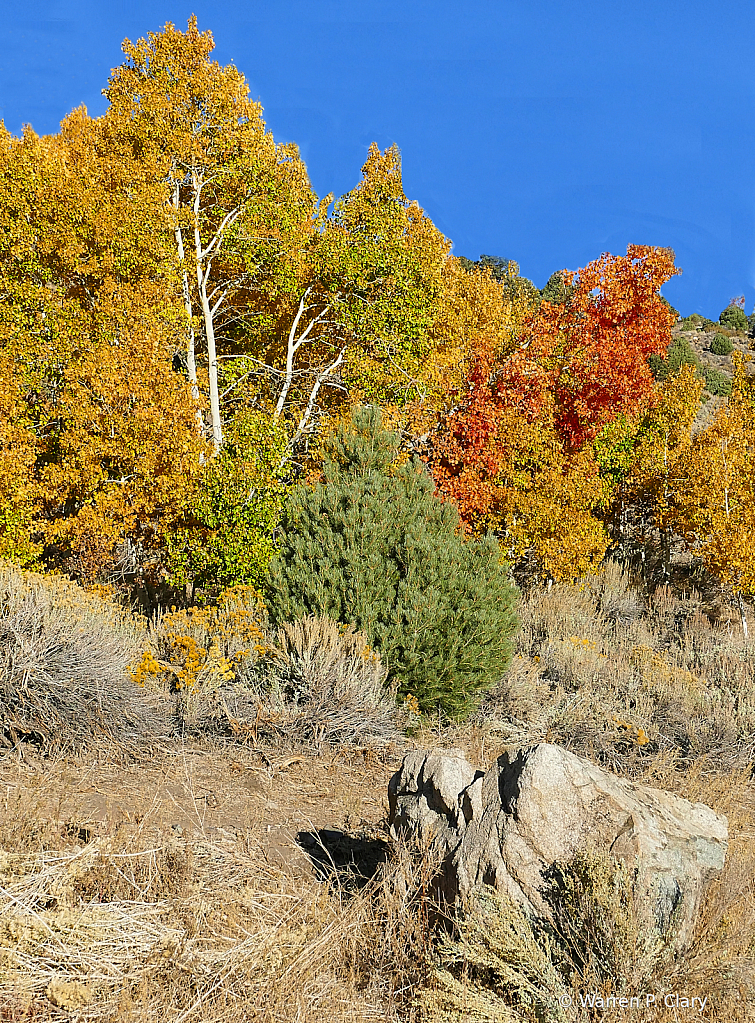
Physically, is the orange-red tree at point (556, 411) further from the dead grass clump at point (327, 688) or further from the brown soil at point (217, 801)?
the brown soil at point (217, 801)

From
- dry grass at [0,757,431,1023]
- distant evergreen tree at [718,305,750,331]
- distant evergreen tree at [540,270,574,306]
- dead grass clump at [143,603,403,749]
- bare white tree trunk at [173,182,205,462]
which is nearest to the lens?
dry grass at [0,757,431,1023]

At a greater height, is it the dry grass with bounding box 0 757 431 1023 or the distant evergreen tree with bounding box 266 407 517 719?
the distant evergreen tree with bounding box 266 407 517 719

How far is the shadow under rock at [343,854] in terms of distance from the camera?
436cm

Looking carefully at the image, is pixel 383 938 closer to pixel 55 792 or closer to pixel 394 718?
pixel 55 792

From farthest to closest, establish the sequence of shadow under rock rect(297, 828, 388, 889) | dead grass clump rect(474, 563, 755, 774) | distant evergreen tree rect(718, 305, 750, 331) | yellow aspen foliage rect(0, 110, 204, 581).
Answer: distant evergreen tree rect(718, 305, 750, 331) → yellow aspen foliage rect(0, 110, 204, 581) → dead grass clump rect(474, 563, 755, 774) → shadow under rock rect(297, 828, 388, 889)

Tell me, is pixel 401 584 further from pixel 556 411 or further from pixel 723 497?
pixel 723 497

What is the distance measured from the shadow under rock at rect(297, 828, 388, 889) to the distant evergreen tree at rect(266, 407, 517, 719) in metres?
2.24

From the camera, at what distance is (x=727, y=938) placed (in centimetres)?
320

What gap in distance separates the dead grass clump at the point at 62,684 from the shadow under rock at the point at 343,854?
72.4 inches

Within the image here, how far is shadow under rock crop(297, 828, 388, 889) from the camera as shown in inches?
172

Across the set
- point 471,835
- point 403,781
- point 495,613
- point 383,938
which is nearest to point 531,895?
point 471,835

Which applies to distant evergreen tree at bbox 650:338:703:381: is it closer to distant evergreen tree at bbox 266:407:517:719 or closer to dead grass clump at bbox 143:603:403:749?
distant evergreen tree at bbox 266:407:517:719

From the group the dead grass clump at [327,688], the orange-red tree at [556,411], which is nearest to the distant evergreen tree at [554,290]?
the orange-red tree at [556,411]

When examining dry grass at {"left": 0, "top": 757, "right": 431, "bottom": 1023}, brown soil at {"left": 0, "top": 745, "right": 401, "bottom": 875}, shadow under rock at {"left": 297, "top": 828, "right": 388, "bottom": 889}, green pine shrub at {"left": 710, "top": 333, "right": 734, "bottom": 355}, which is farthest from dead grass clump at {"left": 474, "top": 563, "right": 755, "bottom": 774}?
green pine shrub at {"left": 710, "top": 333, "right": 734, "bottom": 355}
